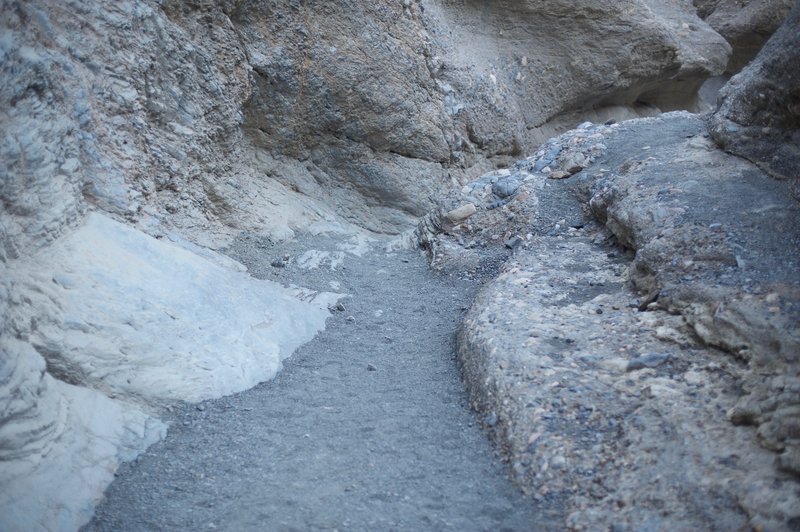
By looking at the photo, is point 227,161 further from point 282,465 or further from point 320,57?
point 282,465

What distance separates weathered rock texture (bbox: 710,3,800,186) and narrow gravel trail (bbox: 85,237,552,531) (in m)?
2.08

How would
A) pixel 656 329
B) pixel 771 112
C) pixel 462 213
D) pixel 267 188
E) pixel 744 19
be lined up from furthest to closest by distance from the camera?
pixel 744 19
pixel 267 188
pixel 462 213
pixel 771 112
pixel 656 329

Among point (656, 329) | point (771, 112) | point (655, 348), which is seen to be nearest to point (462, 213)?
point (771, 112)

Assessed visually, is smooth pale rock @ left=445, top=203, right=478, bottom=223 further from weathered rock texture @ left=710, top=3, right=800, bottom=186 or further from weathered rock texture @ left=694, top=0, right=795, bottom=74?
weathered rock texture @ left=694, top=0, right=795, bottom=74

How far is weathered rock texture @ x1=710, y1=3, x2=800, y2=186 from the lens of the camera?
3955 millimetres

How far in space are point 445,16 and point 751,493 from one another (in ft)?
20.1

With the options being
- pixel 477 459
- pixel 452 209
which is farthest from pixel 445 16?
pixel 477 459

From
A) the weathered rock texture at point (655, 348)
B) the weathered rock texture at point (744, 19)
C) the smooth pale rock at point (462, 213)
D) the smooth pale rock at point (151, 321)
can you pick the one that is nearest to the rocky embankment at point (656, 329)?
the weathered rock texture at point (655, 348)

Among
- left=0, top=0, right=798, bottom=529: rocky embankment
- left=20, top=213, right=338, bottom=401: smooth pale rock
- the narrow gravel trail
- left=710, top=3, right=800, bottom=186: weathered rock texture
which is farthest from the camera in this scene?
left=710, top=3, right=800, bottom=186: weathered rock texture

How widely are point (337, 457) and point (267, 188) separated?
312 centimetres

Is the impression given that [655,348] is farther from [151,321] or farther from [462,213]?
[462,213]

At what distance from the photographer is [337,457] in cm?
296

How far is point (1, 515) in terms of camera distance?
2.33 m

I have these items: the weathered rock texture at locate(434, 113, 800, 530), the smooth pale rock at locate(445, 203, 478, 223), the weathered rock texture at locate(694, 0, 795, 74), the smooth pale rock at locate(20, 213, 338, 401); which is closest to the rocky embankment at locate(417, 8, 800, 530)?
the weathered rock texture at locate(434, 113, 800, 530)
